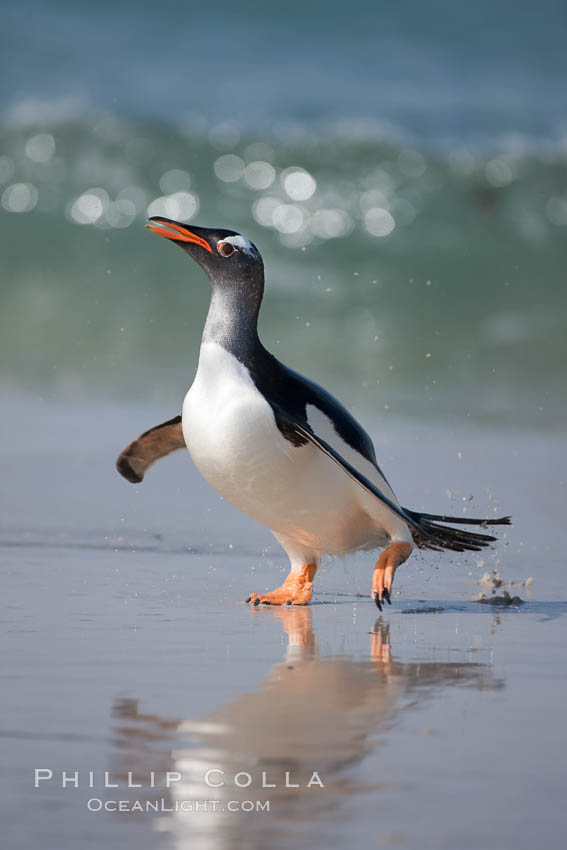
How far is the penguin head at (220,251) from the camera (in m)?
3.90

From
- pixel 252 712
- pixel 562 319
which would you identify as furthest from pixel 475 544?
pixel 562 319

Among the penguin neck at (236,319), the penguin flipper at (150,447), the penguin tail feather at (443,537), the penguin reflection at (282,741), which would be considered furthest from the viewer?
the penguin flipper at (150,447)

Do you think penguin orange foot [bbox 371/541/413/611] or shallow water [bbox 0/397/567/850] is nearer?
shallow water [bbox 0/397/567/850]

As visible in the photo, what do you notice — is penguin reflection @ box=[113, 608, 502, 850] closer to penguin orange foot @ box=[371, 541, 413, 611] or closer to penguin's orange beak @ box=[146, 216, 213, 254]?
penguin orange foot @ box=[371, 541, 413, 611]

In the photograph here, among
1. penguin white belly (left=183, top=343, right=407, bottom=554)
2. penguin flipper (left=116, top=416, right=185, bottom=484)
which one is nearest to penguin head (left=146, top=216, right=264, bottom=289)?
penguin white belly (left=183, top=343, right=407, bottom=554)

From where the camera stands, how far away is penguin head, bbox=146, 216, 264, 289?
3896 millimetres

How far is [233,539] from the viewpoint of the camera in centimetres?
528

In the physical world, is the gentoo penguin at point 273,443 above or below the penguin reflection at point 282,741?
above

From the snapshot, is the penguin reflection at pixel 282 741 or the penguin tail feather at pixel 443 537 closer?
the penguin reflection at pixel 282 741

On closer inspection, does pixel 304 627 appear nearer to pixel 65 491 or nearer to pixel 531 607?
pixel 531 607

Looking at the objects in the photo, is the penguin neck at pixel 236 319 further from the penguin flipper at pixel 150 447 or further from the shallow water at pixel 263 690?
the shallow water at pixel 263 690

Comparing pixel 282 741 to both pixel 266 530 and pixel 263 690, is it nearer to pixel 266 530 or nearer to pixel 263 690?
pixel 263 690

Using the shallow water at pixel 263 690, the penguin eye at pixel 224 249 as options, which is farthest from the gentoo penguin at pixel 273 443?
the shallow water at pixel 263 690

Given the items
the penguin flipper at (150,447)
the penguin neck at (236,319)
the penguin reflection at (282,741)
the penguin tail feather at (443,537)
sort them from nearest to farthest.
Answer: the penguin reflection at (282,741) < the penguin neck at (236,319) < the penguin tail feather at (443,537) < the penguin flipper at (150,447)
